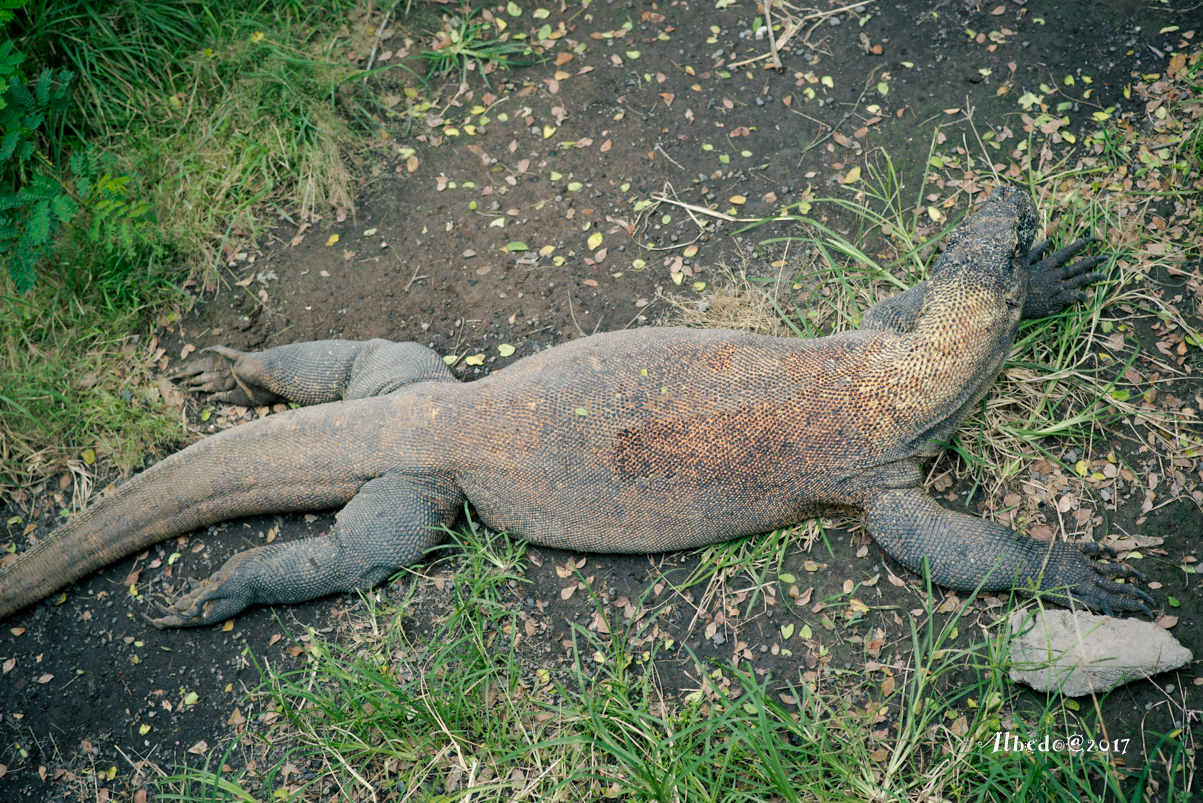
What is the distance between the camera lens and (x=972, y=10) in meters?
5.24

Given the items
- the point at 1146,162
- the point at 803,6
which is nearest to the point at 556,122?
the point at 803,6

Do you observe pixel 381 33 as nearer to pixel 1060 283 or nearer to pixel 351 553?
pixel 351 553

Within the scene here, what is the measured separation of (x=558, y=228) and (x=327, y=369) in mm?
1758

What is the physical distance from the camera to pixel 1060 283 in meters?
4.26

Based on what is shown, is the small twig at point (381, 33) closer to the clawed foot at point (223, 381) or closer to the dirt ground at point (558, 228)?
the dirt ground at point (558, 228)

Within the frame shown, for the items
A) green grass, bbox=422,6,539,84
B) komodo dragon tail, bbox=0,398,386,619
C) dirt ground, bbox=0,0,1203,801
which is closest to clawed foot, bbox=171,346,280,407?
dirt ground, bbox=0,0,1203,801

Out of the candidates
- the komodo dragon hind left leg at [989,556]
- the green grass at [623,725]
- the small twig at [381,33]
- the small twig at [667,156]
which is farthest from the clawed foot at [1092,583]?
the small twig at [381,33]

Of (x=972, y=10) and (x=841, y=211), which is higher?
(x=972, y=10)

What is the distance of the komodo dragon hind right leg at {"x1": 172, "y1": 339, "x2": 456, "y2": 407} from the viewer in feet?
14.5

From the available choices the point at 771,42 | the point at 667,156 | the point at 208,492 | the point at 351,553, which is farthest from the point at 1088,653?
the point at 208,492

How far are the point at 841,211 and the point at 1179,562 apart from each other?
262cm

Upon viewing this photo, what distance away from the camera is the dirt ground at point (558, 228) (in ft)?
13.2

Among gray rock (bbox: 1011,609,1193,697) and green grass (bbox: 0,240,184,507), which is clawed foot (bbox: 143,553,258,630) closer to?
green grass (bbox: 0,240,184,507)

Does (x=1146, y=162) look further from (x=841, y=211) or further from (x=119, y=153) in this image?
(x=119, y=153)
